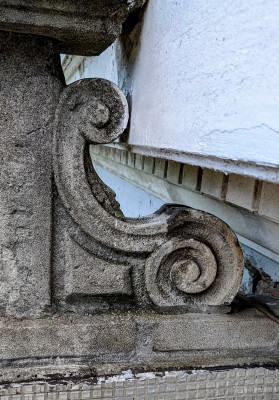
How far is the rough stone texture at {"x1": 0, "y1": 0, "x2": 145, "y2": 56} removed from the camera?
3.46 feet

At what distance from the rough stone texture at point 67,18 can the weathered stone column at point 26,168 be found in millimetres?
75

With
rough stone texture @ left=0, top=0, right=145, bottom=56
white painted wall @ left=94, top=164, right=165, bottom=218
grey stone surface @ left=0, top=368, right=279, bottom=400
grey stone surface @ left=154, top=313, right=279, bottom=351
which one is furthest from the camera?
white painted wall @ left=94, top=164, right=165, bottom=218

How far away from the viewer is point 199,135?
89cm

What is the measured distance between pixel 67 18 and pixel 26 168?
399 millimetres

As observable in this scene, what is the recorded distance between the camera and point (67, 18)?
1.09 meters

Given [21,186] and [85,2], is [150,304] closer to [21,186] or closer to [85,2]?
[21,186]

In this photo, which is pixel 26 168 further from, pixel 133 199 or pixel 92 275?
pixel 133 199

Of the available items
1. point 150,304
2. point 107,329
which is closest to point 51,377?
point 107,329

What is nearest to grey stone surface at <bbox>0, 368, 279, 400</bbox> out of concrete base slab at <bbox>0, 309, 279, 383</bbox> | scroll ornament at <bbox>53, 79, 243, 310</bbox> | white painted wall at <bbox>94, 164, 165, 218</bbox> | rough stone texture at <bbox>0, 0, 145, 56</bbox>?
concrete base slab at <bbox>0, 309, 279, 383</bbox>

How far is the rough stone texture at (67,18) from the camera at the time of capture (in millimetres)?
1055

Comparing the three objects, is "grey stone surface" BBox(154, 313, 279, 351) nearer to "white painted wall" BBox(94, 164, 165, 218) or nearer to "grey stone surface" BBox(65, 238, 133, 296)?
"grey stone surface" BBox(65, 238, 133, 296)

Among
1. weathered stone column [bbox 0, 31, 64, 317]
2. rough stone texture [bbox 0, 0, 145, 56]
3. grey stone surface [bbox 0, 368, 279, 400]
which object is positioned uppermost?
rough stone texture [bbox 0, 0, 145, 56]

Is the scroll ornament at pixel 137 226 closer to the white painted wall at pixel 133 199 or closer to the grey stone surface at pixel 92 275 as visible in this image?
the grey stone surface at pixel 92 275

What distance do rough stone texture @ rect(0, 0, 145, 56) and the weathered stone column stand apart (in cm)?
8
